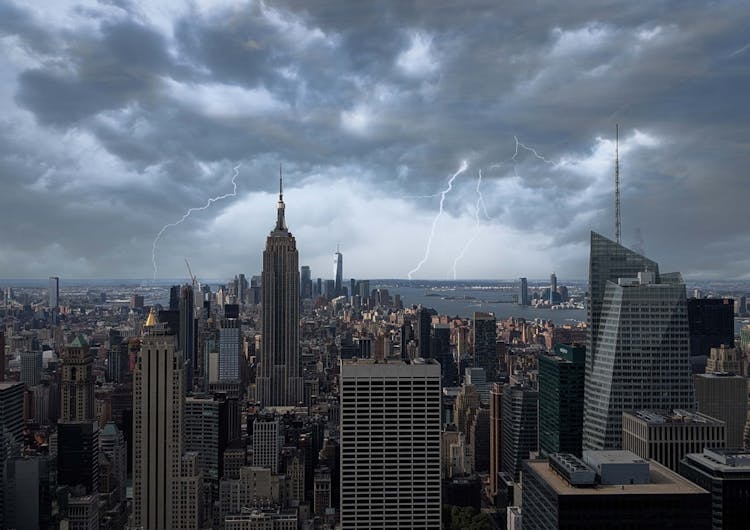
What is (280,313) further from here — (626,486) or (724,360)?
(626,486)

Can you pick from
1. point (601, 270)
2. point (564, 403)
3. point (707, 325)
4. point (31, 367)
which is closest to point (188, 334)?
point (31, 367)

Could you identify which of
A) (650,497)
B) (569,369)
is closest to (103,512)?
(569,369)

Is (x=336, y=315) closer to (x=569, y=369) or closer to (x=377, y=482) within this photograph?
(x=569, y=369)

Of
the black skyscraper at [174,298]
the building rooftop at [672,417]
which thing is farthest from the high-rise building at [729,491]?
the black skyscraper at [174,298]

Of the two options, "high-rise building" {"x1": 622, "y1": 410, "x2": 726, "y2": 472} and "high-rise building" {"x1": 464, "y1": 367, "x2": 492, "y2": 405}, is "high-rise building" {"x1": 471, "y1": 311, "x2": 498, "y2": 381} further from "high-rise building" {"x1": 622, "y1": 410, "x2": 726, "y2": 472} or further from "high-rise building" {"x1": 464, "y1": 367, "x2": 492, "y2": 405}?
"high-rise building" {"x1": 622, "y1": 410, "x2": 726, "y2": 472}

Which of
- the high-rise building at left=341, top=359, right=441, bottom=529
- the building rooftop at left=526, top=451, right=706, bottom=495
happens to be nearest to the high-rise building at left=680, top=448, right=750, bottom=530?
the building rooftop at left=526, top=451, right=706, bottom=495

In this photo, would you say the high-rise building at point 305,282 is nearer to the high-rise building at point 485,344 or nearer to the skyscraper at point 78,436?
the high-rise building at point 485,344
